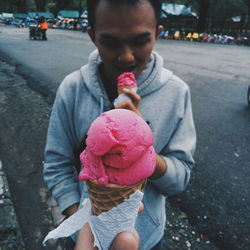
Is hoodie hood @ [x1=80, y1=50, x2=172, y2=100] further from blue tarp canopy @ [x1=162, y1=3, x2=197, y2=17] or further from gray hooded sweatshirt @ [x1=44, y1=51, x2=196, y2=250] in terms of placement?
blue tarp canopy @ [x1=162, y1=3, x2=197, y2=17]

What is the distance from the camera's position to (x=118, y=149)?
106 cm

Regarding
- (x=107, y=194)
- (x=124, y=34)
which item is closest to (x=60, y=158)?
(x=107, y=194)

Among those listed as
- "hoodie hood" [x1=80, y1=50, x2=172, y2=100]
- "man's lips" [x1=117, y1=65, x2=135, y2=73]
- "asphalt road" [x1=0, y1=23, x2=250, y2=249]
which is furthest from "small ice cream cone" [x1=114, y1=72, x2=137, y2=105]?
"asphalt road" [x1=0, y1=23, x2=250, y2=249]

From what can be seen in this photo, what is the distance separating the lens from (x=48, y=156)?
1.46m

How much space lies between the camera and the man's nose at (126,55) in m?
1.26

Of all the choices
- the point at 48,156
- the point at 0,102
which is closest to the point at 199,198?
the point at 48,156

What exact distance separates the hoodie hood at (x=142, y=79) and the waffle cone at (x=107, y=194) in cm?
55

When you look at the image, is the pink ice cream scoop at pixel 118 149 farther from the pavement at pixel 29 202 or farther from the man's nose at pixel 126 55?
the pavement at pixel 29 202

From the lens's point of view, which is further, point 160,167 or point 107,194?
point 160,167

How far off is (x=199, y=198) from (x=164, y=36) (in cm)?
2574

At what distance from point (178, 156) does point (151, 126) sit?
0.76 feet

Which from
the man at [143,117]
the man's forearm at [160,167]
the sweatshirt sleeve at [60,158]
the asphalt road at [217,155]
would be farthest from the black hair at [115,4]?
the asphalt road at [217,155]

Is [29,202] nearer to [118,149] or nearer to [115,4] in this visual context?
[118,149]

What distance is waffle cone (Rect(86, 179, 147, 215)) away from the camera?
1108 mm
